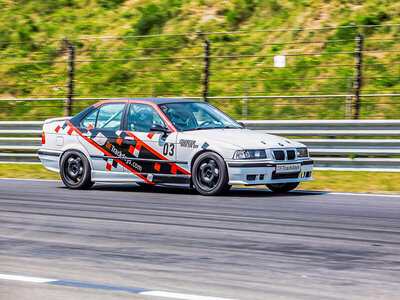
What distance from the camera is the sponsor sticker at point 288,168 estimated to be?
33.5 ft

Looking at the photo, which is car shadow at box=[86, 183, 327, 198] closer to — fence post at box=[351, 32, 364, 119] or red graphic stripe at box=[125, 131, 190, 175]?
red graphic stripe at box=[125, 131, 190, 175]

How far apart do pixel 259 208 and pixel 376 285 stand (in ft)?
13.3

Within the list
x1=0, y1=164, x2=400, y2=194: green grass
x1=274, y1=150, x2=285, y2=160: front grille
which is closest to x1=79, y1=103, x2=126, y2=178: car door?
x1=274, y1=150, x2=285, y2=160: front grille

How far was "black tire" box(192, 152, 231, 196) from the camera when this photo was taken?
10.1 metres

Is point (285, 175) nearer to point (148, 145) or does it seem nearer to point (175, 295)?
point (148, 145)

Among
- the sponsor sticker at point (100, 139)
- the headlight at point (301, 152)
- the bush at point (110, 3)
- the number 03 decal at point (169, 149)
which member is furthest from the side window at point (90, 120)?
the bush at point (110, 3)

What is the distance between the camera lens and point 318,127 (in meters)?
13.7

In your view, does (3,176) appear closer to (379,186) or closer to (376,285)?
(379,186)

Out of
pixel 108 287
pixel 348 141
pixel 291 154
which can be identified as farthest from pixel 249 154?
pixel 108 287

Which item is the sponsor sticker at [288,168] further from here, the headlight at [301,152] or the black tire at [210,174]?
the black tire at [210,174]

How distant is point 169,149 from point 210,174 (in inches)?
→ 30.2

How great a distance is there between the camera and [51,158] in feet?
39.0

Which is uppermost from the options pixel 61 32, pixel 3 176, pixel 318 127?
pixel 61 32

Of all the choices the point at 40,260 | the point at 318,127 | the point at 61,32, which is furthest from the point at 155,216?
the point at 61,32
